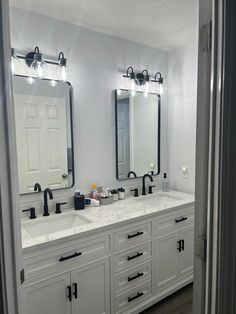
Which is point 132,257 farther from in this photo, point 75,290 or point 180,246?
point 180,246

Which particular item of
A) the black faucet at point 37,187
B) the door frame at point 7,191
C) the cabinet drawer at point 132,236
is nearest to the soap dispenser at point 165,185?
the cabinet drawer at point 132,236

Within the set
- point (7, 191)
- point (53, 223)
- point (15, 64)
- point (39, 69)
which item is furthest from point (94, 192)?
point (7, 191)

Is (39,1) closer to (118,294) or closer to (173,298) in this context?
(118,294)

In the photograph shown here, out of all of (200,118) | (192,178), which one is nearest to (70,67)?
(200,118)

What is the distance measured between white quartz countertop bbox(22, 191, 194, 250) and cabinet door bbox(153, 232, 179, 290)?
306 millimetres

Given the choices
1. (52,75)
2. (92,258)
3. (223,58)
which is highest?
(52,75)

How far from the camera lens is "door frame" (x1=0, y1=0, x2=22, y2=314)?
808 mm

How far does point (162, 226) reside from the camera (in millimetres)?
2266

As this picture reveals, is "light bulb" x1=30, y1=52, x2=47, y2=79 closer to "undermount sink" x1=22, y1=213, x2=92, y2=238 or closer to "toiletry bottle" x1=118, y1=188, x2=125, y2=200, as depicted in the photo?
"undermount sink" x1=22, y1=213, x2=92, y2=238

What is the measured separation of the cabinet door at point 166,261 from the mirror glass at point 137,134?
77 cm

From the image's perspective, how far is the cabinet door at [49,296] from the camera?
1543 mm

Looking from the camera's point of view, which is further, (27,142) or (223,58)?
(27,142)

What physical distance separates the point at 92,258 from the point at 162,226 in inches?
30.2

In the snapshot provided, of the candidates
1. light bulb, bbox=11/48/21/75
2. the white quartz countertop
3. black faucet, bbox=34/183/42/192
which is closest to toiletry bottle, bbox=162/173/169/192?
the white quartz countertop
